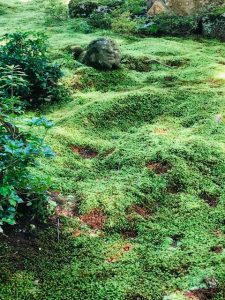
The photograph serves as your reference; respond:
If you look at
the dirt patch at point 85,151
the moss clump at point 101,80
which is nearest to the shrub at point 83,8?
the moss clump at point 101,80

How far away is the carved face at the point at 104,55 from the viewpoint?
830cm

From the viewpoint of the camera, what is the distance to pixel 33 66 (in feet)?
23.2

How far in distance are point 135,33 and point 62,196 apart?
28.1ft

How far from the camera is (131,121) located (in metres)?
6.54

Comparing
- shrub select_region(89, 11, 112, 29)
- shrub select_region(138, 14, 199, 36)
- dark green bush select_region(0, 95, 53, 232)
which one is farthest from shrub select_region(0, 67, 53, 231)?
shrub select_region(89, 11, 112, 29)

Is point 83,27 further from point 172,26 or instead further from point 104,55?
point 104,55

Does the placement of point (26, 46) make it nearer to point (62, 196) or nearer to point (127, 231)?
point (62, 196)

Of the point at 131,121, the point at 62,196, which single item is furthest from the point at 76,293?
the point at 131,121

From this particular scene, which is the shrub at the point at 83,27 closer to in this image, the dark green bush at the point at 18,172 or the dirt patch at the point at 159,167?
the dirt patch at the point at 159,167

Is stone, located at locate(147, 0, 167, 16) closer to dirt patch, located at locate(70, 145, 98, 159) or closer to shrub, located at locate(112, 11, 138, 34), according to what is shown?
shrub, located at locate(112, 11, 138, 34)

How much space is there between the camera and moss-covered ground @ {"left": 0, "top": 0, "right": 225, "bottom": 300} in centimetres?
342

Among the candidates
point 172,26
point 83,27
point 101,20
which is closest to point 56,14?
point 101,20

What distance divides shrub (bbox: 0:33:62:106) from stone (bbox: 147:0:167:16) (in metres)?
6.49

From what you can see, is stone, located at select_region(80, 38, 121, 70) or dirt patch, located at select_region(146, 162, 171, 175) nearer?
dirt patch, located at select_region(146, 162, 171, 175)
